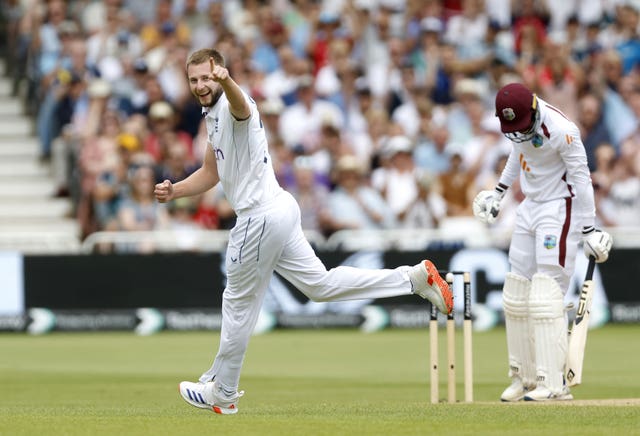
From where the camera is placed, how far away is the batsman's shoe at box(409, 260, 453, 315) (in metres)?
8.97

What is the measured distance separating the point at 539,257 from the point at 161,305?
8.67 m

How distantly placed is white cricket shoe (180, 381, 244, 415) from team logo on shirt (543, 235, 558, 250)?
7.78 feet

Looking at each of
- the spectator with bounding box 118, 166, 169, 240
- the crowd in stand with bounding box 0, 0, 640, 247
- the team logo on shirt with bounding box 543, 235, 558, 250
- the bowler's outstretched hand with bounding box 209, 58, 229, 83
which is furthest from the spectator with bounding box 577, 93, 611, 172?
the bowler's outstretched hand with bounding box 209, 58, 229, 83

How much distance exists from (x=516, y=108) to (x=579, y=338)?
Answer: 168cm

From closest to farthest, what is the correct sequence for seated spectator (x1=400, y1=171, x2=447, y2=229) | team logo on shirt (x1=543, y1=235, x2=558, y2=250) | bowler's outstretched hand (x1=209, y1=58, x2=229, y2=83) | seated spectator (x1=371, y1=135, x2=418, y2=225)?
bowler's outstretched hand (x1=209, y1=58, x2=229, y2=83) → team logo on shirt (x1=543, y1=235, x2=558, y2=250) → seated spectator (x1=400, y1=171, x2=447, y2=229) → seated spectator (x1=371, y1=135, x2=418, y2=225)

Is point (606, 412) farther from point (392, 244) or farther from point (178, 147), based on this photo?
point (178, 147)

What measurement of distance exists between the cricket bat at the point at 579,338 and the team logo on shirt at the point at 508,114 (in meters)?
1.18

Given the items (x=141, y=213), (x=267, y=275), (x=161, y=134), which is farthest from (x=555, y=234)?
(x=161, y=134)

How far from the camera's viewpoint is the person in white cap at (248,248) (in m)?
8.59

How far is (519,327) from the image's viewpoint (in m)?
10.1

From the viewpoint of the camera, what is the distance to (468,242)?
17125mm

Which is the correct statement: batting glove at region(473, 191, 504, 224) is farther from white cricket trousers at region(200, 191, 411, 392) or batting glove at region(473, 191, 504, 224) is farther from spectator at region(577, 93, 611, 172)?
spectator at region(577, 93, 611, 172)

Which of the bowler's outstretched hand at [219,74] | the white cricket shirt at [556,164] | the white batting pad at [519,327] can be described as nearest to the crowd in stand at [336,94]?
the white batting pad at [519,327]

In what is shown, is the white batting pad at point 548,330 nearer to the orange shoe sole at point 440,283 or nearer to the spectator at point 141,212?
the orange shoe sole at point 440,283
